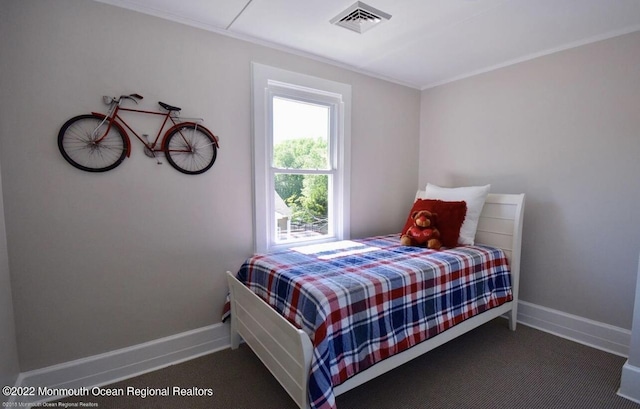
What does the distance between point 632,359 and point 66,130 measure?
3526 mm

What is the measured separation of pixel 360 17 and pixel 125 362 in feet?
8.79

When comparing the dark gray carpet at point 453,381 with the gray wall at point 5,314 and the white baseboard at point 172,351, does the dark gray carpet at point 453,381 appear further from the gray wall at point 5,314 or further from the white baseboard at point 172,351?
the gray wall at point 5,314

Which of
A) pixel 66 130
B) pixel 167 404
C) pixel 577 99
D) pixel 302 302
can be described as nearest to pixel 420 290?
pixel 302 302

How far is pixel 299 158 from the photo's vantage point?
2.72m

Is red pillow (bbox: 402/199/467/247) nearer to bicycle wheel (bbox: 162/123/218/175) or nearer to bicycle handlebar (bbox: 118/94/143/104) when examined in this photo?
bicycle wheel (bbox: 162/123/218/175)

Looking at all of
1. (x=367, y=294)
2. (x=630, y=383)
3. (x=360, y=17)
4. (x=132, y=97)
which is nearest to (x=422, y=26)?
(x=360, y=17)

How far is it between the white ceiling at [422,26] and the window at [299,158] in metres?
0.31

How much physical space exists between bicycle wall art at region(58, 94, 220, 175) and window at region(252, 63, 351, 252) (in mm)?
414

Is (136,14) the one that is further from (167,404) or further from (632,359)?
(632,359)

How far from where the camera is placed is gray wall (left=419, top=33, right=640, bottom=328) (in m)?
2.23

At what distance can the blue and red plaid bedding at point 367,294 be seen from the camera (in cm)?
151

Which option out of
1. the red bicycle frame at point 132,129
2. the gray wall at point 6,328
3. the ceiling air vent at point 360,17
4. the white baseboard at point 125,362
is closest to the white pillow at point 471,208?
the ceiling air vent at point 360,17

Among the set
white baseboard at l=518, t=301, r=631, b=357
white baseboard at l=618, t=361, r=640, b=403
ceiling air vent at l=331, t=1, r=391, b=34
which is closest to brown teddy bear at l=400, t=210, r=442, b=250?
white baseboard at l=518, t=301, r=631, b=357

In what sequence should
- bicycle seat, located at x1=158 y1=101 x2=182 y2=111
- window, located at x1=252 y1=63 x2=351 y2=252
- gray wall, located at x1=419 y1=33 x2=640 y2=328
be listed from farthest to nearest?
window, located at x1=252 y1=63 x2=351 y2=252 < gray wall, located at x1=419 y1=33 x2=640 y2=328 < bicycle seat, located at x1=158 y1=101 x2=182 y2=111
